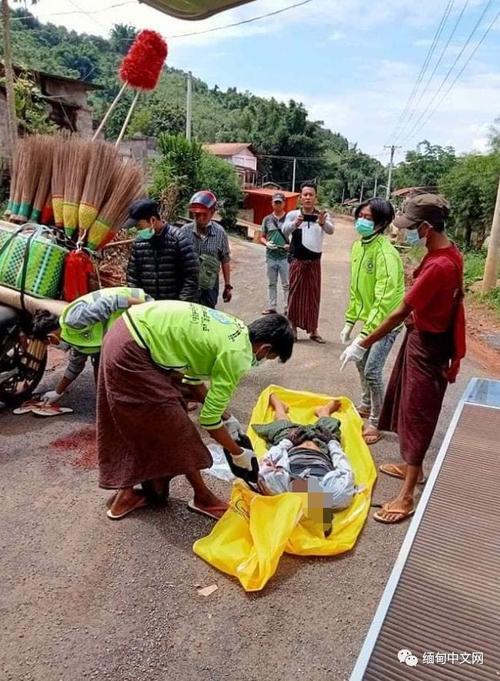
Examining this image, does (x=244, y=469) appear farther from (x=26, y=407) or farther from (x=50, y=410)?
(x=26, y=407)

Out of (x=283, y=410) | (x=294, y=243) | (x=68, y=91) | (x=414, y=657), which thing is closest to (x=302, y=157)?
(x=68, y=91)

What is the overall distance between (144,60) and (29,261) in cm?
262

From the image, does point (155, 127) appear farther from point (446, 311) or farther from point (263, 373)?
point (446, 311)

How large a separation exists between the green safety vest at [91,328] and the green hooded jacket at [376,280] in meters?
1.46

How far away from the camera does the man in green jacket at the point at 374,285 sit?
3.48 m

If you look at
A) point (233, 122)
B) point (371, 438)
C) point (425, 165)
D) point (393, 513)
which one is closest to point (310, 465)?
point (393, 513)

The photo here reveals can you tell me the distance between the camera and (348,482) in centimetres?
286

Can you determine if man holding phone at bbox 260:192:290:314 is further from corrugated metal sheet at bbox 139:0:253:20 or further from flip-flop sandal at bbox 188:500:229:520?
corrugated metal sheet at bbox 139:0:253:20

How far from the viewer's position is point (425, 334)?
2.73 m

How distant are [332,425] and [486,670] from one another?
2.12 metres

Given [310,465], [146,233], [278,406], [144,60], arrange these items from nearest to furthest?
[310,465]
[146,233]
[278,406]
[144,60]

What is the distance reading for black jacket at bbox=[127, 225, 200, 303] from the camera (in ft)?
12.1

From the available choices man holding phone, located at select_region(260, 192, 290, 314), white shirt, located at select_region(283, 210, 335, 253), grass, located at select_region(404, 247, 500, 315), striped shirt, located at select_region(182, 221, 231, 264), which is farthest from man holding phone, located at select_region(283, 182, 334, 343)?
striped shirt, located at select_region(182, 221, 231, 264)

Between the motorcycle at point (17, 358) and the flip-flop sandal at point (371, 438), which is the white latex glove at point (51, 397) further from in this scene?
the flip-flop sandal at point (371, 438)
